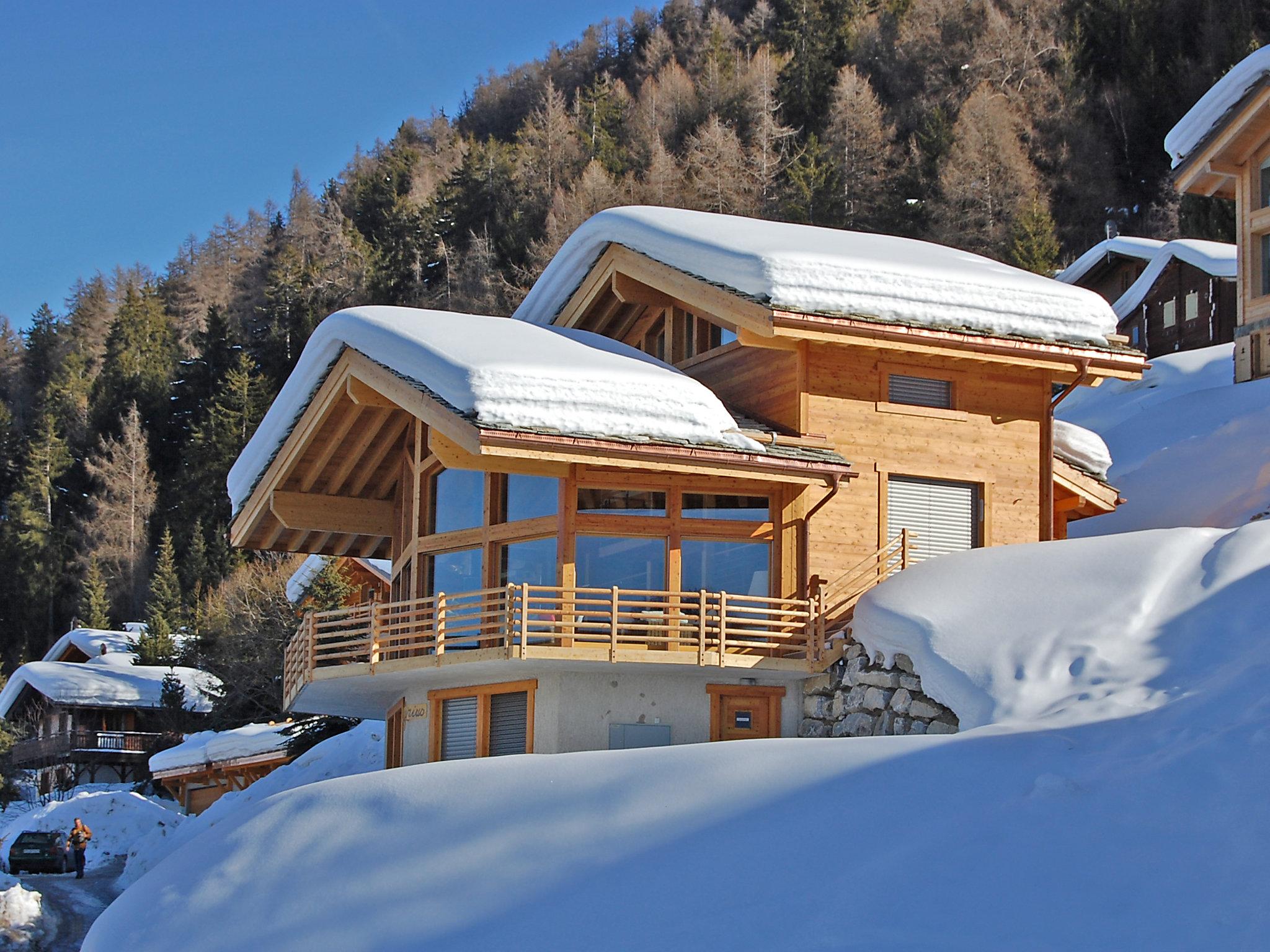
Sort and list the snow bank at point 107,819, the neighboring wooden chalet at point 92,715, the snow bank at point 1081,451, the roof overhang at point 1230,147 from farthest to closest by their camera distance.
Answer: the neighboring wooden chalet at point 92,715 < the snow bank at point 107,819 < the roof overhang at point 1230,147 < the snow bank at point 1081,451

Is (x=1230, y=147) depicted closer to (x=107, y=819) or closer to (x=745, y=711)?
(x=745, y=711)

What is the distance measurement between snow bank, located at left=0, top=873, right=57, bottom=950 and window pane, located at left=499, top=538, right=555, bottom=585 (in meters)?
14.2

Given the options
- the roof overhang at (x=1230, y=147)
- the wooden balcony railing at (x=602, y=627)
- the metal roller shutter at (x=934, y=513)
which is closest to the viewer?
the wooden balcony railing at (x=602, y=627)

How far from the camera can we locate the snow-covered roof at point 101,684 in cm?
5794

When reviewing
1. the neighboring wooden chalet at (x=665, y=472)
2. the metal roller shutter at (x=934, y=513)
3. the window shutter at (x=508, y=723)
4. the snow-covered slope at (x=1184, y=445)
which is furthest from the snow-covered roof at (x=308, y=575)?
the metal roller shutter at (x=934, y=513)

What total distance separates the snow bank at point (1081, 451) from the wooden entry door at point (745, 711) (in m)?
8.24

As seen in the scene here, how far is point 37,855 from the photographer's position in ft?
120

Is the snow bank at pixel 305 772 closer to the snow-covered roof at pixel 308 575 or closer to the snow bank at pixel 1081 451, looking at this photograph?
the snow-covered roof at pixel 308 575

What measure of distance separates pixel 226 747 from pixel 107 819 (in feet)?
11.6

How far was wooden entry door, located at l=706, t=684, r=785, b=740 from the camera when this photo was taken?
2225cm

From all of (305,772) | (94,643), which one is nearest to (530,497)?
(305,772)

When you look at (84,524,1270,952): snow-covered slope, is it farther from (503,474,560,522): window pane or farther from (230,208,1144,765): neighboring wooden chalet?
(503,474,560,522): window pane

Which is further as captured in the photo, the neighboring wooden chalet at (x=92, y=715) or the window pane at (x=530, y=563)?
the neighboring wooden chalet at (x=92, y=715)

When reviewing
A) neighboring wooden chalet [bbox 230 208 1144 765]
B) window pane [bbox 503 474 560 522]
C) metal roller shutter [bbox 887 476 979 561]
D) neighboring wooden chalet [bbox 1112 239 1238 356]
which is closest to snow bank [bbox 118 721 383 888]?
neighboring wooden chalet [bbox 230 208 1144 765]
